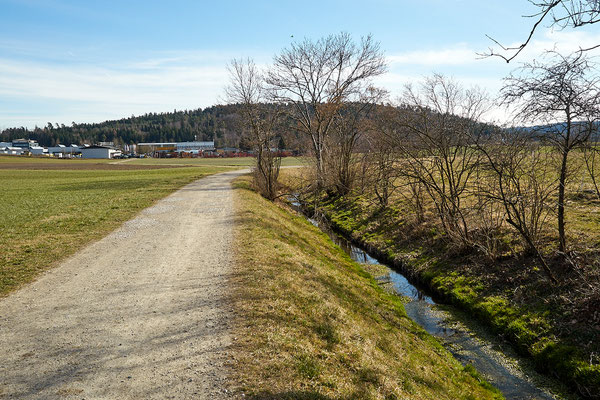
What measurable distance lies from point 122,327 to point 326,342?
3.77 metres

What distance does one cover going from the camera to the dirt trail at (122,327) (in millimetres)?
5629

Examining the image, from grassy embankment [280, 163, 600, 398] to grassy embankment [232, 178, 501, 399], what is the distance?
1.83 metres

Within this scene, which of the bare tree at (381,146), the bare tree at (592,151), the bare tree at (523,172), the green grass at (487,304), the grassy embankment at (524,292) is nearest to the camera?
the green grass at (487,304)

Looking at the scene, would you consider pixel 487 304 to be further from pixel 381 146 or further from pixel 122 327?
pixel 381 146

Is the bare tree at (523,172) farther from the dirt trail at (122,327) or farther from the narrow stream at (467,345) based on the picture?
the dirt trail at (122,327)

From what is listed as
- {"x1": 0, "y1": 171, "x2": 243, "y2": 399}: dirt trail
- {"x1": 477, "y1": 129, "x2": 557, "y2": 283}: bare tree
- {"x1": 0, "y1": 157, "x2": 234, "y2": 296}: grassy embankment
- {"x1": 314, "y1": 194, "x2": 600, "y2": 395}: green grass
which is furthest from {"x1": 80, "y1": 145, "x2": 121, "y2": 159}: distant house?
{"x1": 477, "y1": 129, "x2": 557, "y2": 283}: bare tree

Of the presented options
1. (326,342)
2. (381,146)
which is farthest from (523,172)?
(381,146)

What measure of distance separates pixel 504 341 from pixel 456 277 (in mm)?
3449

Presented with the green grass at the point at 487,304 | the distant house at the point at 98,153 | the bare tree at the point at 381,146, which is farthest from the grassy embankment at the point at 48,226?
the distant house at the point at 98,153

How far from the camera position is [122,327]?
7.35 meters

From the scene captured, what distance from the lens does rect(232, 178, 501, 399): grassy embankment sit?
6.09 meters

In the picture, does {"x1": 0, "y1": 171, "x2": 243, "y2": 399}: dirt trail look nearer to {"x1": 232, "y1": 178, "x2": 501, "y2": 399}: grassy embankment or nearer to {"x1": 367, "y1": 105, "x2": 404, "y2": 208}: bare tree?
{"x1": 232, "y1": 178, "x2": 501, "y2": 399}: grassy embankment

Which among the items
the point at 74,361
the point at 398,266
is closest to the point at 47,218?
the point at 74,361

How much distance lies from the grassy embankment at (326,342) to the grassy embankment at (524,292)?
1831mm
